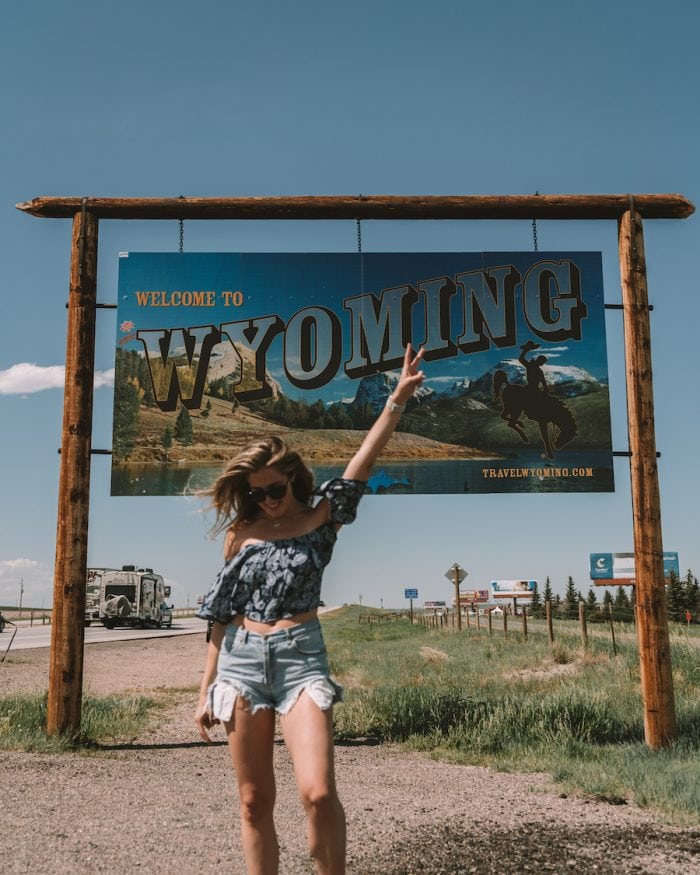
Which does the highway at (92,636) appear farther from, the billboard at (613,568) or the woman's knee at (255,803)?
the billboard at (613,568)

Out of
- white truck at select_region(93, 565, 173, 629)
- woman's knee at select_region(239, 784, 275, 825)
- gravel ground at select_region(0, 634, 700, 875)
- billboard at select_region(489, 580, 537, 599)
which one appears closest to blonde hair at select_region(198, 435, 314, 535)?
woman's knee at select_region(239, 784, 275, 825)

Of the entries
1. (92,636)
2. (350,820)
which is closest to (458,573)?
(92,636)

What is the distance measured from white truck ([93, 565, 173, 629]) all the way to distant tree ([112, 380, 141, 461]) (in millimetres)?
32209

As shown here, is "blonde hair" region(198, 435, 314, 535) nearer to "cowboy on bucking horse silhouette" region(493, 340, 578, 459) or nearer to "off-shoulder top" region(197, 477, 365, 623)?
"off-shoulder top" region(197, 477, 365, 623)

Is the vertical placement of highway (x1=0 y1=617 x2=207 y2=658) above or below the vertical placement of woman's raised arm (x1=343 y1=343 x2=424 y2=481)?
below

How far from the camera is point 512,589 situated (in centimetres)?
11869

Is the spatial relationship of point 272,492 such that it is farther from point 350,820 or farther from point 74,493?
point 74,493

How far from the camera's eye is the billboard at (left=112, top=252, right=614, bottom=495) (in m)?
8.75

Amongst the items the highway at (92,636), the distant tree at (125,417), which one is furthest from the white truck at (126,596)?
the distant tree at (125,417)

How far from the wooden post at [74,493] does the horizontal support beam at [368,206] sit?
337mm

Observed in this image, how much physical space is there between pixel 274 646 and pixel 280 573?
28 cm

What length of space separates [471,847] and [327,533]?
2380 mm

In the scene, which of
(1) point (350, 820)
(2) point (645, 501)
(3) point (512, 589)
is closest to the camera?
(1) point (350, 820)

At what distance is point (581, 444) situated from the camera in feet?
28.8
